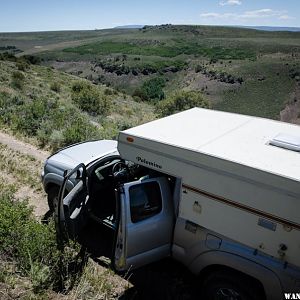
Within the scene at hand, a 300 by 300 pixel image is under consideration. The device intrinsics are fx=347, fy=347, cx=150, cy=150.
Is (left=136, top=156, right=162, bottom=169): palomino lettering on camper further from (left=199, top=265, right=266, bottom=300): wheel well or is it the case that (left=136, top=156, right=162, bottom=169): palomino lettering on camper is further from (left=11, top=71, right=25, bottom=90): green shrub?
(left=11, top=71, right=25, bottom=90): green shrub

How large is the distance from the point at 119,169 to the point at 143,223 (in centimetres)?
159

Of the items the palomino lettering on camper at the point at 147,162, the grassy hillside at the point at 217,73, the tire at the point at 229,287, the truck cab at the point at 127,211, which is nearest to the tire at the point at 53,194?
the truck cab at the point at 127,211

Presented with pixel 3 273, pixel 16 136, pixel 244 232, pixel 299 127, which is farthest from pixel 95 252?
pixel 16 136

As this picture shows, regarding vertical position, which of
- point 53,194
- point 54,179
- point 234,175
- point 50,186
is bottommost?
point 53,194

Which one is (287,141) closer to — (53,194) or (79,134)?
(53,194)

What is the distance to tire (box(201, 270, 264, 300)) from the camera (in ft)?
15.7

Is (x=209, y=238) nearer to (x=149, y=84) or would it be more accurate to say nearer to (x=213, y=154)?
(x=213, y=154)

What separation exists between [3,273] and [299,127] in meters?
5.30

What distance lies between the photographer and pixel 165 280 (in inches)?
239

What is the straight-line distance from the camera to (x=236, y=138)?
212 inches

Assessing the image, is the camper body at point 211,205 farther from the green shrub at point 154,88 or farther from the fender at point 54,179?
the green shrub at point 154,88

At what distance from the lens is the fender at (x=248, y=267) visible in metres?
4.57

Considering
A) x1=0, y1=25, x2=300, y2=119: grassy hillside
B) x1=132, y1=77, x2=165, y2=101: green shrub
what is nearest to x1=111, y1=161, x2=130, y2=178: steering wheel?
x1=0, y1=25, x2=300, y2=119: grassy hillside

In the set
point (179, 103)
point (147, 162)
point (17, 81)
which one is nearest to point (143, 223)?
point (147, 162)
